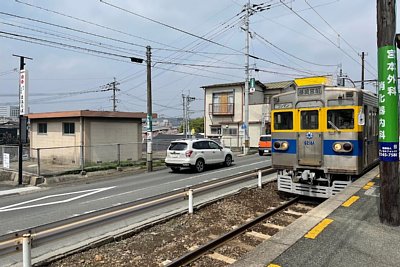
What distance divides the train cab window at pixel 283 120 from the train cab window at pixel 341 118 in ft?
3.67

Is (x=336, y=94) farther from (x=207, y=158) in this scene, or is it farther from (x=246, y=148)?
(x=246, y=148)

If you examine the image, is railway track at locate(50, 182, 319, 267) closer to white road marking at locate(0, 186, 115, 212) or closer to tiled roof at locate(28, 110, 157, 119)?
white road marking at locate(0, 186, 115, 212)

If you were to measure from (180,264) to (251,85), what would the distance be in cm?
2521

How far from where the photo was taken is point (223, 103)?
38.7 metres

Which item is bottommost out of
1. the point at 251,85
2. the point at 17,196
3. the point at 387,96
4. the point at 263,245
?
the point at 17,196

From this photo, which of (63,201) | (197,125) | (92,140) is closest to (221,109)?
(92,140)

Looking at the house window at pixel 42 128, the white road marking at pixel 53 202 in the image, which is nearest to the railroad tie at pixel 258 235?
the white road marking at pixel 53 202

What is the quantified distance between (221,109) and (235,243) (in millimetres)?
32779

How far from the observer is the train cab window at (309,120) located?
9.19 m

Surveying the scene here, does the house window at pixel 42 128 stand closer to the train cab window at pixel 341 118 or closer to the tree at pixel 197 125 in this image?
the train cab window at pixel 341 118

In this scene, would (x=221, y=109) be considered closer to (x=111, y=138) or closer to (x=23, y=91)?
(x=111, y=138)

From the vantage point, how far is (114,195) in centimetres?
1170

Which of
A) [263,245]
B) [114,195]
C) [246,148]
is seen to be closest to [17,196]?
[114,195]

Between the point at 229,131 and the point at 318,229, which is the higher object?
the point at 229,131
